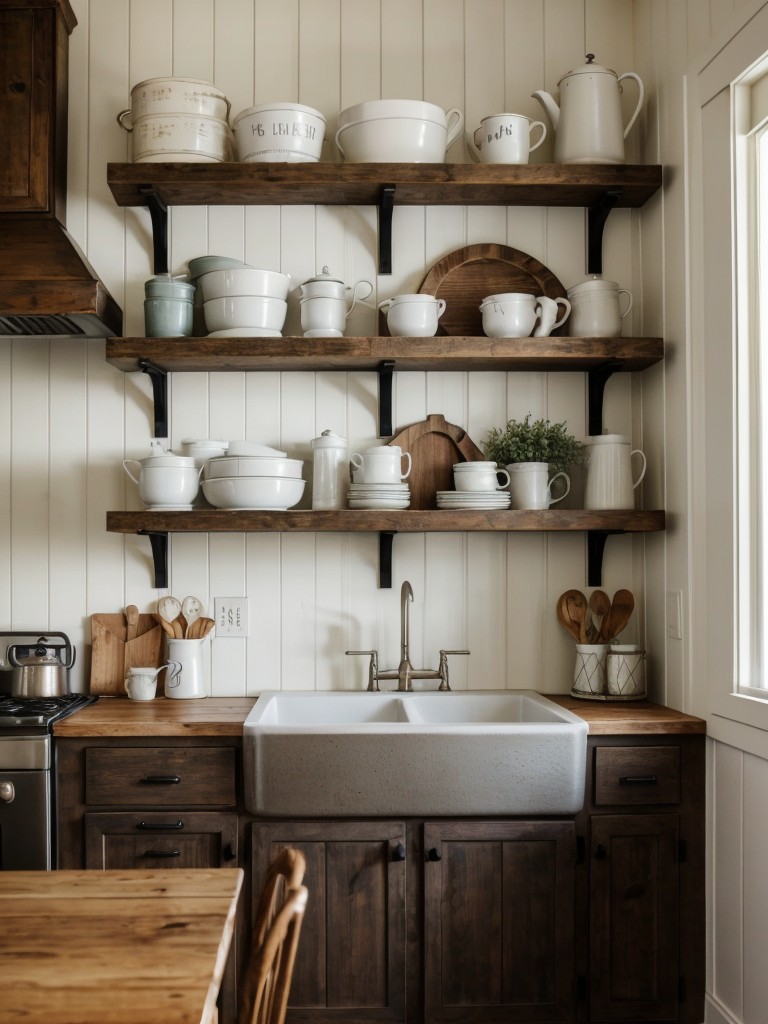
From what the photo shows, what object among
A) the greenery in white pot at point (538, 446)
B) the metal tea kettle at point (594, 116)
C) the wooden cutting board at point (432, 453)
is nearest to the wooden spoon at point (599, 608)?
the greenery in white pot at point (538, 446)

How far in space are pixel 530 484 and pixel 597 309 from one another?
526 millimetres

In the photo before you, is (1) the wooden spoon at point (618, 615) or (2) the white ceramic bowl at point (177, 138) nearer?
(2) the white ceramic bowl at point (177, 138)

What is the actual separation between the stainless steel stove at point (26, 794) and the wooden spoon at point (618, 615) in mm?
1517

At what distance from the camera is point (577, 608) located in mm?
2633

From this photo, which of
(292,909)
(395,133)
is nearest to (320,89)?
(395,133)

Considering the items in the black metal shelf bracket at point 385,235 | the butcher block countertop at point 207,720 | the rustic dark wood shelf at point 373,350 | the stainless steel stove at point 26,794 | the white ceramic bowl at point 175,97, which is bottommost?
the stainless steel stove at point 26,794

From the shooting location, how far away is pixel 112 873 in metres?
1.51

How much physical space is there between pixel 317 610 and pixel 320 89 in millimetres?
1530

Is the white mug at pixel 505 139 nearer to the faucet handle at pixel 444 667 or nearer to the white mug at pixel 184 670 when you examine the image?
the faucet handle at pixel 444 667

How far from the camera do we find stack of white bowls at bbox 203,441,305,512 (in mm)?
2393

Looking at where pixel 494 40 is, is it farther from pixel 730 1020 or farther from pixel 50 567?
pixel 730 1020

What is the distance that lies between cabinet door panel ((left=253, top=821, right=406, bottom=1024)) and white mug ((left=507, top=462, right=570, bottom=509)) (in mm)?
914

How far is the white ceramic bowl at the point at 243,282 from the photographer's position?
8.09ft

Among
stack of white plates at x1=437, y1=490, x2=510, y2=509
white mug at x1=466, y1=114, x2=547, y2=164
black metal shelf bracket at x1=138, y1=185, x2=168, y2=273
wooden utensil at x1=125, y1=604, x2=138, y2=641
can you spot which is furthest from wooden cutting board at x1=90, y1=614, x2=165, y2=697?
white mug at x1=466, y1=114, x2=547, y2=164
